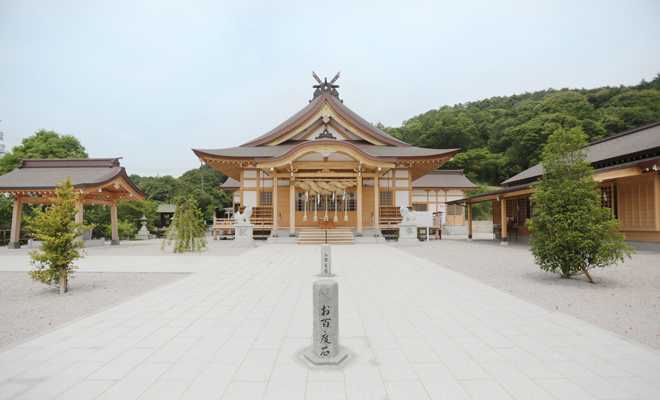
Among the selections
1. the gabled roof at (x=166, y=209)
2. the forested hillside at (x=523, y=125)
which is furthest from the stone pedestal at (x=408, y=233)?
the gabled roof at (x=166, y=209)

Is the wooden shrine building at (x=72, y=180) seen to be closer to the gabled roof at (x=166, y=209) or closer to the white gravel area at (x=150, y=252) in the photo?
the white gravel area at (x=150, y=252)

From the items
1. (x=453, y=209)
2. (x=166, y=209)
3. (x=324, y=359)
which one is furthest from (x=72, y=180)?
(x=453, y=209)

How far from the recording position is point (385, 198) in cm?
1948

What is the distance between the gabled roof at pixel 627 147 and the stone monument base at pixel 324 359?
41.8ft

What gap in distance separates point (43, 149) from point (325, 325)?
104ft

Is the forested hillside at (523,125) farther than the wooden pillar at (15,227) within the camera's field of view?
Yes

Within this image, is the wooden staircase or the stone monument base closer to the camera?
the stone monument base

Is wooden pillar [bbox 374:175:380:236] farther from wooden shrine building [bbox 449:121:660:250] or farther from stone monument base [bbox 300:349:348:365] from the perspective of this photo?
stone monument base [bbox 300:349:348:365]

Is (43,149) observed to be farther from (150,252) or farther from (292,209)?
(292,209)

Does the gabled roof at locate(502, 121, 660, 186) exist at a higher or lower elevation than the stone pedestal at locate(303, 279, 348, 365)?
higher

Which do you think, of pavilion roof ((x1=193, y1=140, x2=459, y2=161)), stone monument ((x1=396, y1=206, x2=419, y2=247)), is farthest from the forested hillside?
stone monument ((x1=396, y1=206, x2=419, y2=247))

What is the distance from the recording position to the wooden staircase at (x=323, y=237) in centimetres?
1639

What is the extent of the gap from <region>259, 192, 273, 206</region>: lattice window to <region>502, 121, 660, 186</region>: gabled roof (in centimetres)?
1565

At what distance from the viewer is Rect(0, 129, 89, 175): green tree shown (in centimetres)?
2353
